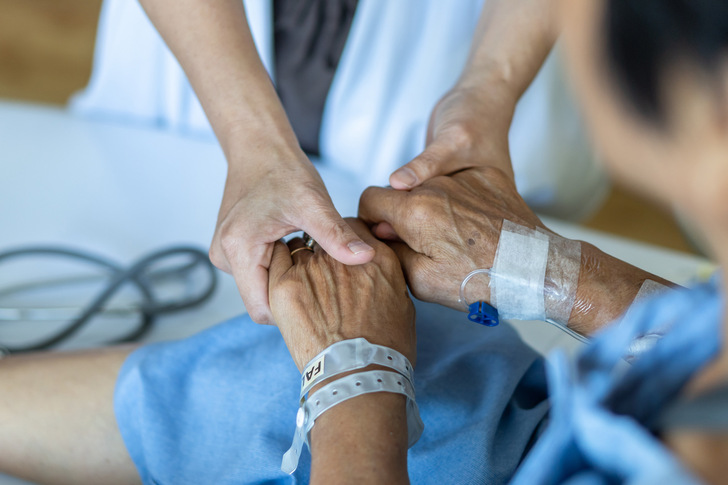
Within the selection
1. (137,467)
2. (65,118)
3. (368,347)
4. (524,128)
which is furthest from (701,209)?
(65,118)

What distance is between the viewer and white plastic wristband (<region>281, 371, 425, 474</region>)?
2.01ft

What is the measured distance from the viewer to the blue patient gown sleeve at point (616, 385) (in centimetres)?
41

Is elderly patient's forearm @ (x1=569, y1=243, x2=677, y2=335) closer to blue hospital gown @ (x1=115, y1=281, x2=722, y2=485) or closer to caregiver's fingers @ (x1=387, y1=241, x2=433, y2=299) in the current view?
blue hospital gown @ (x1=115, y1=281, x2=722, y2=485)

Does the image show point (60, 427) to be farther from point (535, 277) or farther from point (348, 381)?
point (535, 277)

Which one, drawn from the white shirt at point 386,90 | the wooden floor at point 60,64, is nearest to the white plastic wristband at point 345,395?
the white shirt at point 386,90

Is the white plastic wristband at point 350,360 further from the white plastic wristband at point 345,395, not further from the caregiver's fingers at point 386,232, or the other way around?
the caregiver's fingers at point 386,232

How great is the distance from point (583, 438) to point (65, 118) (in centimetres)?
155

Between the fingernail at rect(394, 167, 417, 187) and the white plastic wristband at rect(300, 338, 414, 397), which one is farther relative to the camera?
the fingernail at rect(394, 167, 417, 187)

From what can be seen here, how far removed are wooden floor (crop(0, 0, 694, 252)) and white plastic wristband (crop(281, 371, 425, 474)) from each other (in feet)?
6.61

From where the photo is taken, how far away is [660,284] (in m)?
0.78

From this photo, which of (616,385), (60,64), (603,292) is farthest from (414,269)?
(60,64)

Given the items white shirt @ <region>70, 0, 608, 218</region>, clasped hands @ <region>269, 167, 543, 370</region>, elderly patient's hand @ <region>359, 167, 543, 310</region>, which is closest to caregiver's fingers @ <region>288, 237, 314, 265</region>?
clasped hands @ <region>269, 167, 543, 370</region>

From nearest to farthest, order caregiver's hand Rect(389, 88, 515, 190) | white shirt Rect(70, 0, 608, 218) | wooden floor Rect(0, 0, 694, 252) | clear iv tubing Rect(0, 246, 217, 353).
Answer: caregiver's hand Rect(389, 88, 515, 190), clear iv tubing Rect(0, 246, 217, 353), white shirt Rect(70, 0, 608, 218), wooden floor Rect(0, 0, 694, 252)

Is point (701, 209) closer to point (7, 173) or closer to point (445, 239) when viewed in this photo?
point (445, 239)
